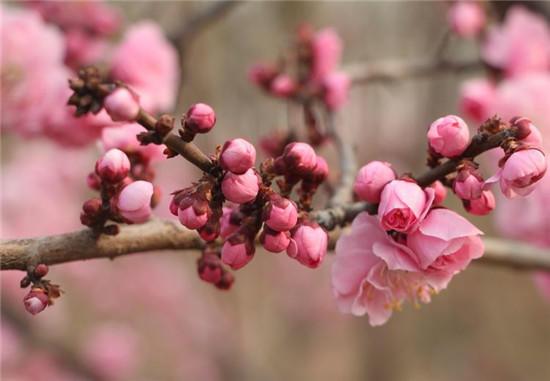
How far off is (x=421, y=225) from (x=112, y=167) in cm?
47

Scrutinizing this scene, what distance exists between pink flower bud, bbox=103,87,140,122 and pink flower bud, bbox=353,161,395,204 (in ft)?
1.14

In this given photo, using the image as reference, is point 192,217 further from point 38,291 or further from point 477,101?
point 477,101

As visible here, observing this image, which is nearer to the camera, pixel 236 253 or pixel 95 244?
pixel 236 253

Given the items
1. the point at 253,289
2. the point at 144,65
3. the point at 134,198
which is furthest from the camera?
the point at 253,289

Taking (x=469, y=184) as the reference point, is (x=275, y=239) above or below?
below

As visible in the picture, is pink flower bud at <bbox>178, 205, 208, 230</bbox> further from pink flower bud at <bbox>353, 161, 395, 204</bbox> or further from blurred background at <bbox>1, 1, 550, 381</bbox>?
blurred background at <bbox>1, 1, 550, 381</bbox>

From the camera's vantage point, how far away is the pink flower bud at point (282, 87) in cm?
202

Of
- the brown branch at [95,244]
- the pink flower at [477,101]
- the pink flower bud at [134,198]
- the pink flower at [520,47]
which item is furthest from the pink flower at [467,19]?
the pink flower bud at [134,198]

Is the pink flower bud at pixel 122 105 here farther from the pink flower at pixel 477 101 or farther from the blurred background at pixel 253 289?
the blurred background at pixel 253 289

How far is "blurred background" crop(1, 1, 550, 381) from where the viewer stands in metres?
4.04

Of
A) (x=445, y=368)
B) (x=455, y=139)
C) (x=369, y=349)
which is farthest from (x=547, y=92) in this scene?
(x=445, y=368)

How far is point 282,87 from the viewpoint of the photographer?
202 cm

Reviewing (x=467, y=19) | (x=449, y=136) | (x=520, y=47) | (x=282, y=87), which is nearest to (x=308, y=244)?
(x=449, y=136)

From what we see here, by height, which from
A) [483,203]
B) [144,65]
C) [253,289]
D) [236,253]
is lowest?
[253,289]
